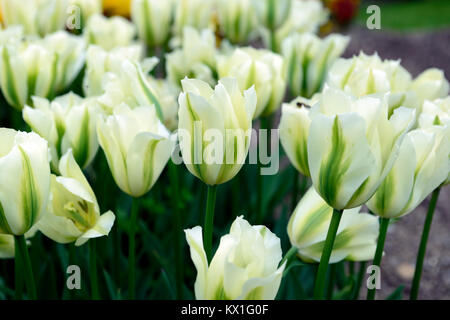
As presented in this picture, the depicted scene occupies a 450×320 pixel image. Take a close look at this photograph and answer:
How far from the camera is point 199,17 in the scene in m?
2.06

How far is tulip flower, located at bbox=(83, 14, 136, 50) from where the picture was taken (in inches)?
71.7

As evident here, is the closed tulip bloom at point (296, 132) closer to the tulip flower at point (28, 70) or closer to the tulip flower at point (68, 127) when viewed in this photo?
the tulip flower at point (68, 127)

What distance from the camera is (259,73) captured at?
1419 mm

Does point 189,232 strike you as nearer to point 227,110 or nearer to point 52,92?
point 227,110

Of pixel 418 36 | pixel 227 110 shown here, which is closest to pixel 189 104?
pixel 227 110

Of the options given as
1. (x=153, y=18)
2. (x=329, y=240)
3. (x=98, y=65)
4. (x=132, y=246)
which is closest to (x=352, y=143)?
(x=329, y=240)

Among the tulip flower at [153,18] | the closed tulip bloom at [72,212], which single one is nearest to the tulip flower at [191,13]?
the tulip flower at [153,18]

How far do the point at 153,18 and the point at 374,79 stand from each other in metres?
0.95

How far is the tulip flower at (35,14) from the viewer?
6.43ft

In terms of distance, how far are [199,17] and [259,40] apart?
394cm

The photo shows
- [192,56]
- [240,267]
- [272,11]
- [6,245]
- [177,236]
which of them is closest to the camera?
[240,267]

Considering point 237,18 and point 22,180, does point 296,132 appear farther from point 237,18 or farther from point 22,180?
point 237,18

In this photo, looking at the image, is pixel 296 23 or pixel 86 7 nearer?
pixel 86 7

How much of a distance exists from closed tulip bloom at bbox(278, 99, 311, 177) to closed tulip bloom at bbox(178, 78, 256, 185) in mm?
196
